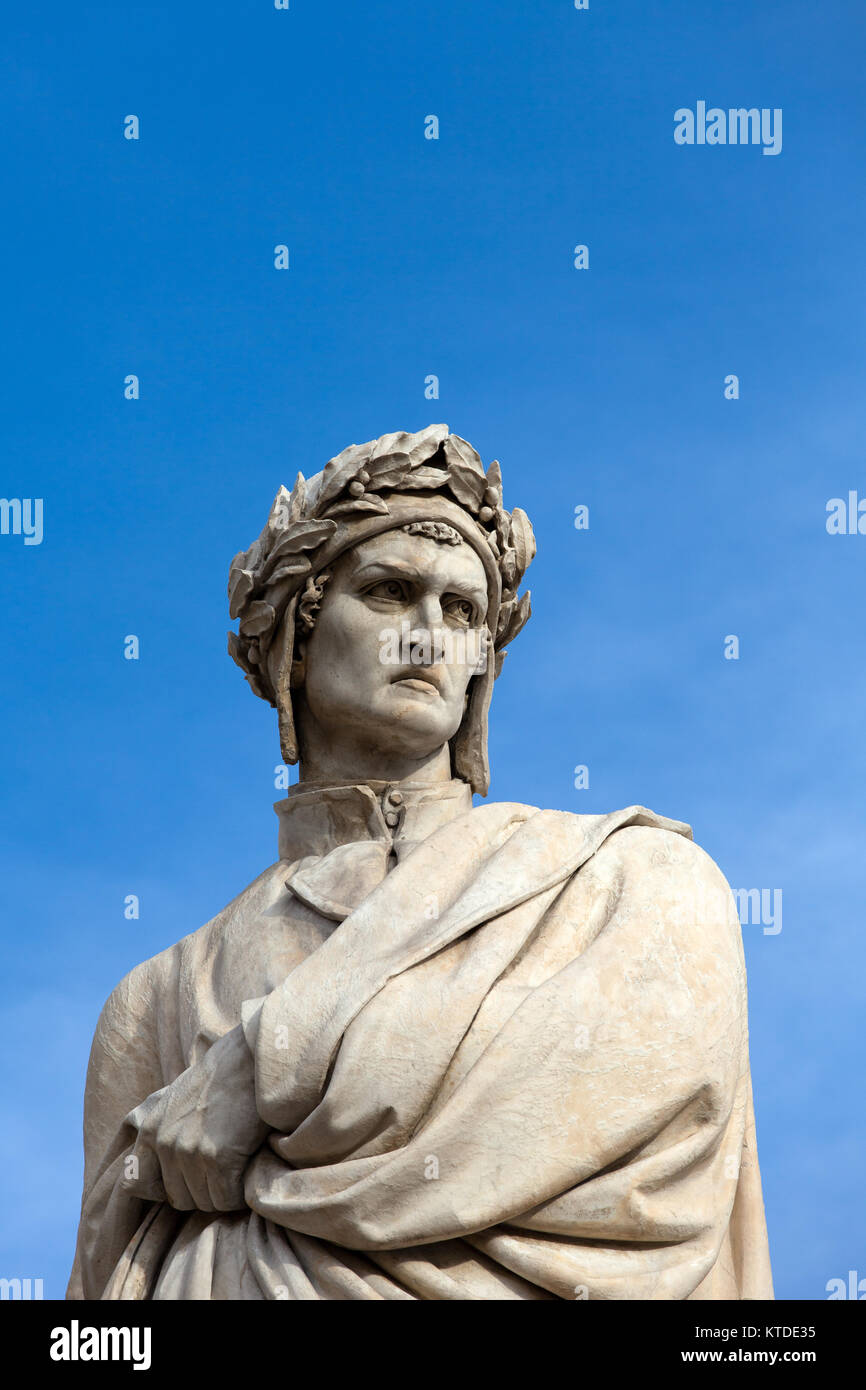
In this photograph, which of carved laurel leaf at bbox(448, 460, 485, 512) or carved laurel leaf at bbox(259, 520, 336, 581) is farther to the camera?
carved laurel leaf at bbox(448, 460, 485, 512)

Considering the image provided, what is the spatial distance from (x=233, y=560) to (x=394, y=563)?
99 centimetres

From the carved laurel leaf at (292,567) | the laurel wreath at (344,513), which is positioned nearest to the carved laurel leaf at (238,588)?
the laurel wreath at (344,513)

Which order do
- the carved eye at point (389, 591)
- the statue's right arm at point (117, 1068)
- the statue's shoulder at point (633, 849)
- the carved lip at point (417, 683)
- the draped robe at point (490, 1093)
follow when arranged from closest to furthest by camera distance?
the draped robe at point (490, 1093) → the statue's shoulder at point (633, 849) → the statue's right arm at point (117, 1068) → the carved lip at point (417, 683) → the carved eye at point (389, 591)

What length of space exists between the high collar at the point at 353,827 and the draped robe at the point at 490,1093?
0.49ft

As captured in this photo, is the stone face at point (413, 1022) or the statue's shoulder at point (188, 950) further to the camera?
the statue's shoulder at point (188, 950)

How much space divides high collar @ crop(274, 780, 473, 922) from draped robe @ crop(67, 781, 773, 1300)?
0.15m

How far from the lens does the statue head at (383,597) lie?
403 inches

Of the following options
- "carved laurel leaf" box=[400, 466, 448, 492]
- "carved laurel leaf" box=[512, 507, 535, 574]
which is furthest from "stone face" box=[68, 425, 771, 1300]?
"carved laurel leaf" box=[512, 507, 535, 574]

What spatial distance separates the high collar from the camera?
9.90m

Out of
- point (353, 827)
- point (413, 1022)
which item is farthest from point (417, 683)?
point (413, 1022)

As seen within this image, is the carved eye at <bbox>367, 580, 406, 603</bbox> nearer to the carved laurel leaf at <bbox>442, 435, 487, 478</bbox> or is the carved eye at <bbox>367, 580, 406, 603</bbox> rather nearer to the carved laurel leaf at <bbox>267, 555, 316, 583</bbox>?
the carved laurel leaf at <bbox>267, 555, 316, 583</bbox>

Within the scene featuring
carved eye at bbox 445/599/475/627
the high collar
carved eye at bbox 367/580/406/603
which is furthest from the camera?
carved eye at bbox 445/599/475/627

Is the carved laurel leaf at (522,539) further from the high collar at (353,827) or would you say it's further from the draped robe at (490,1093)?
the draped robe at (490,1093)

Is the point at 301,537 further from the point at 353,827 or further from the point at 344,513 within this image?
the point at 353,827
